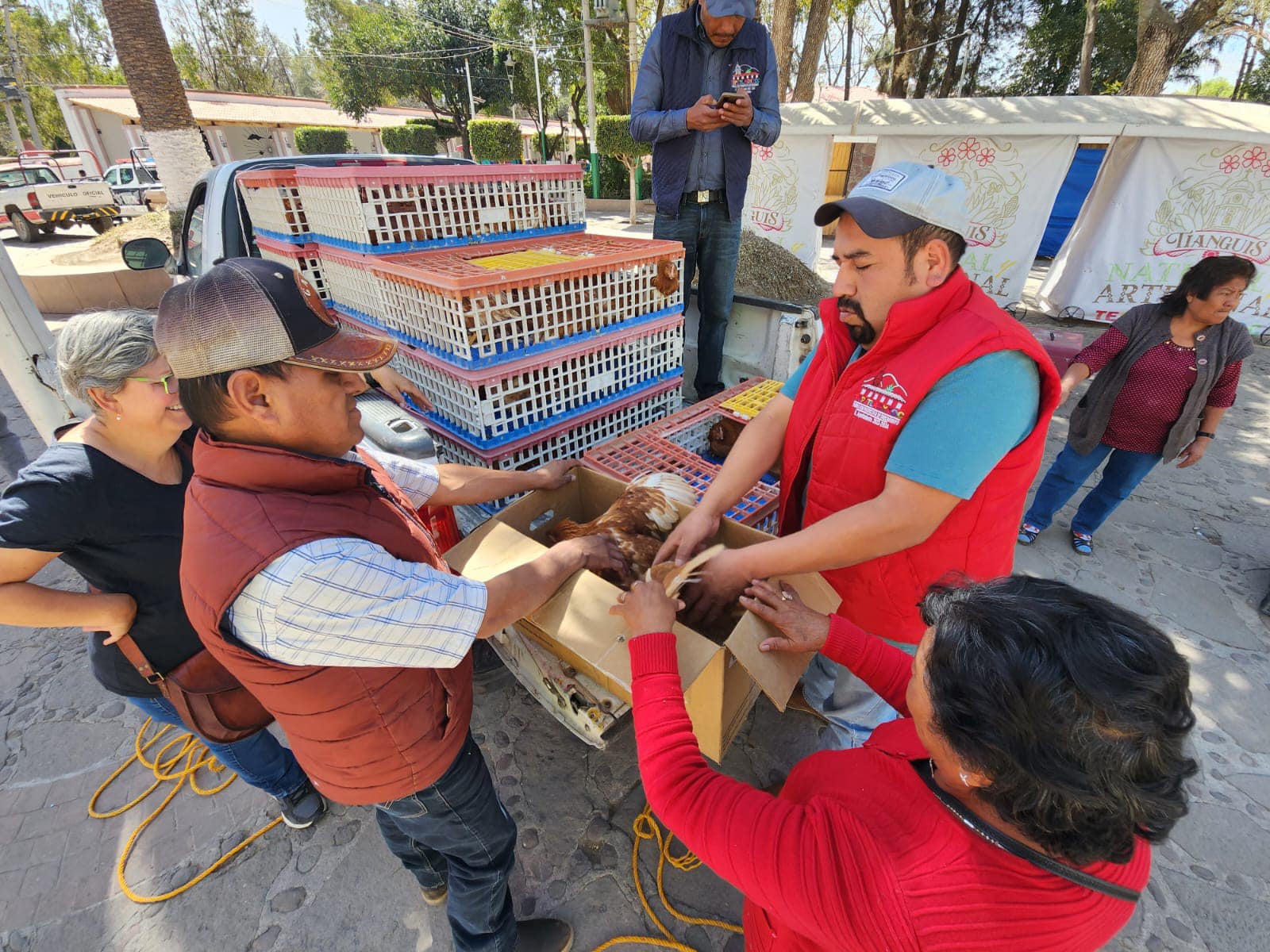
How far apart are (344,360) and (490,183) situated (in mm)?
2152

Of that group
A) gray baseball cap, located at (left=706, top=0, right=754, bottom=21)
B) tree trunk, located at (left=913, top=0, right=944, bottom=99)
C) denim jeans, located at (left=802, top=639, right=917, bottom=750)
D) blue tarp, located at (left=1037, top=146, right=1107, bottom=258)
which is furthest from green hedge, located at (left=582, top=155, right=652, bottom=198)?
denim jeans, located at (left=802, top=639, right=917, bottom=750)

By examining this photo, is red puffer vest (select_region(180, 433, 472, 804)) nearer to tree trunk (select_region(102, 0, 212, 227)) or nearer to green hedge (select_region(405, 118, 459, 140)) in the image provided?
tree trunk (select_region(102, 0, 212, 227))

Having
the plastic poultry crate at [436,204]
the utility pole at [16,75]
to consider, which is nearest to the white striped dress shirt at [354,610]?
the plastic poultry crate at [436,204]

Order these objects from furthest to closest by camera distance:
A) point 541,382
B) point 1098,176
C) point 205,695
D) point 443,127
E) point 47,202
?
point 443,127 → point 47,202 → point 1098,176 → point 541,382 → point 205,695

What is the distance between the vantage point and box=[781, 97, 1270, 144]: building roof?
7.55 metres

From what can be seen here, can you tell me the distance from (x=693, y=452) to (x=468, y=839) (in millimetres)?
1841

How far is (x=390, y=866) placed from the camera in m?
2.28

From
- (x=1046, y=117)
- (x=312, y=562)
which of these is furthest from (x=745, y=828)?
(x=1046, y=117)

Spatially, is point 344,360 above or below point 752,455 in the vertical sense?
above

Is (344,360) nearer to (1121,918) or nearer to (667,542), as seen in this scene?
(667,542)

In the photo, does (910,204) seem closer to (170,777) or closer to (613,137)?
(170,777)

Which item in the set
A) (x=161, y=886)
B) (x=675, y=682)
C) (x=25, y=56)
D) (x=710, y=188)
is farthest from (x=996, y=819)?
(x=25, y=56)

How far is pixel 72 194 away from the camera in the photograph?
16641 millimetres

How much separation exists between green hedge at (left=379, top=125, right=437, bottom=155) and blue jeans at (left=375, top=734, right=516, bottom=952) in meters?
34.4
